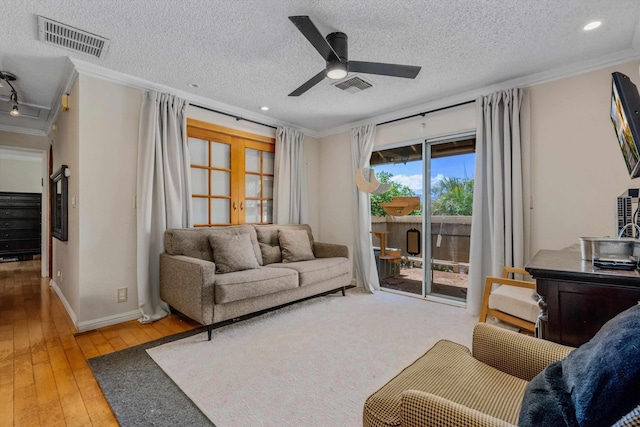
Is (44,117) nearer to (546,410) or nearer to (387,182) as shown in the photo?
(387,182)

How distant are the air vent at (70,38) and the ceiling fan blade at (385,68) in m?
1.91

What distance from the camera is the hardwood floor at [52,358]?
1584mm

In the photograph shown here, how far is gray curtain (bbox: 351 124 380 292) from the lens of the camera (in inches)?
164

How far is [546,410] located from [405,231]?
3630 millimetres

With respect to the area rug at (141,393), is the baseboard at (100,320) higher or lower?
higher

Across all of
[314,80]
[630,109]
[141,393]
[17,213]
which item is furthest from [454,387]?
[17,213]

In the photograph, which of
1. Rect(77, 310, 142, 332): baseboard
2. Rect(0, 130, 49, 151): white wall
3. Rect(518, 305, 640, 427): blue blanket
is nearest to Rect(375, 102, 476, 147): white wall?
Rect(518, 305, 640, 427): blue blanket

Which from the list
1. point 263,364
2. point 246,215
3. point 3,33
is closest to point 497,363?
point 263,364

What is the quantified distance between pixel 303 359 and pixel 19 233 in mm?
7736

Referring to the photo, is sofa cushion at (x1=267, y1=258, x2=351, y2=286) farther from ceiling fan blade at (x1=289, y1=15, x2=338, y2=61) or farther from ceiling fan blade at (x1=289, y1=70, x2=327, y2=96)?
ceiling fan blade at (x1=289, y1=15, x2=338, y2=61)

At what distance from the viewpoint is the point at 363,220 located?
4203 millimetres

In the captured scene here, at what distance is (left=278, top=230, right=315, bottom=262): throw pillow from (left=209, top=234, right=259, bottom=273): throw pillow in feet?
Result: 1.77

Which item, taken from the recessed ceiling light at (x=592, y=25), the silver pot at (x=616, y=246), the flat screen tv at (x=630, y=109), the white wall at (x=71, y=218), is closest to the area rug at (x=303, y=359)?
the white wall at (x=71, y=218)

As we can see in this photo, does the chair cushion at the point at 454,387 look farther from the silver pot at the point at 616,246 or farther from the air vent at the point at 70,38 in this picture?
the air vent at the point at 70,38
